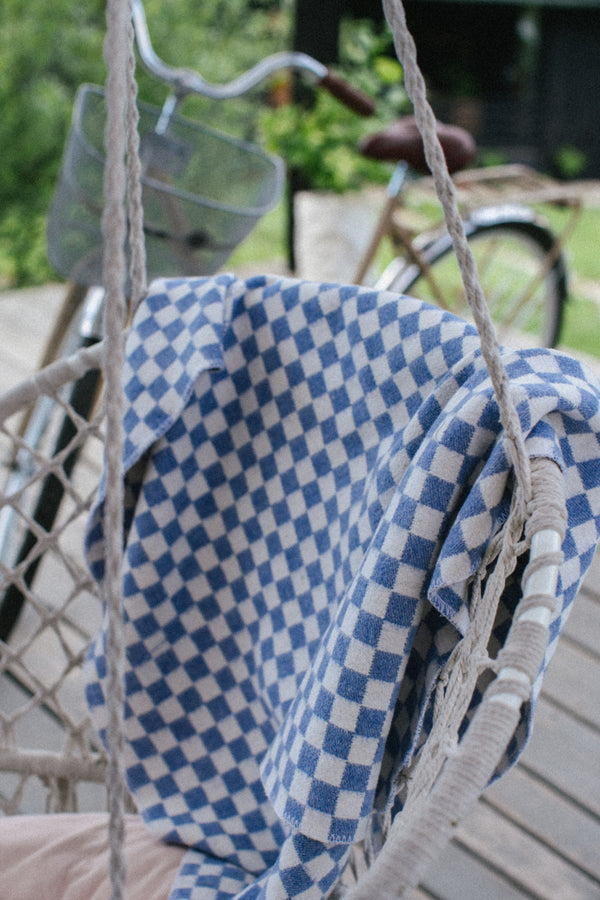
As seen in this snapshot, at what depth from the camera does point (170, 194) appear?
100cm

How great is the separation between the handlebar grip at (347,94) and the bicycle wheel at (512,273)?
0.37 metres

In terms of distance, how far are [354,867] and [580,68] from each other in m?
5.70

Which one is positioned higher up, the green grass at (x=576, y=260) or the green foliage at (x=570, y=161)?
the green foliage at (x=570, y=161)

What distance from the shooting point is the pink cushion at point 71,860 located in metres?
0.60

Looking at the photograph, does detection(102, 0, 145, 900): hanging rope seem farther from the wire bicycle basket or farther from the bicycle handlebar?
the bicycle handlebar

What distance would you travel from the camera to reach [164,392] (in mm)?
650

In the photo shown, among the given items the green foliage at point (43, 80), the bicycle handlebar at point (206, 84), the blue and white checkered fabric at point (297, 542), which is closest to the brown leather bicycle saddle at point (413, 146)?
the bicycle handlebar at point (206, 84)

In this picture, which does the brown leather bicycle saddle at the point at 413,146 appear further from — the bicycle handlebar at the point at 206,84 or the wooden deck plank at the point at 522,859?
the wooden deck plank at the point at 522,859

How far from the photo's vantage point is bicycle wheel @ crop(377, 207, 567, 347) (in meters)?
1.77

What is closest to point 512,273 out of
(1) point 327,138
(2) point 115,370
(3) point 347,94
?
(1) point 327,138

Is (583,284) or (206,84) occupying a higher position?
(206,84)

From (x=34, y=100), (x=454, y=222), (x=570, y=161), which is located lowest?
(x=454, y=222)

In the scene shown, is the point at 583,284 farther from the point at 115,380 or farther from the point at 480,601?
the point at 115,380

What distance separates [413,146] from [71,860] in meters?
1.42
